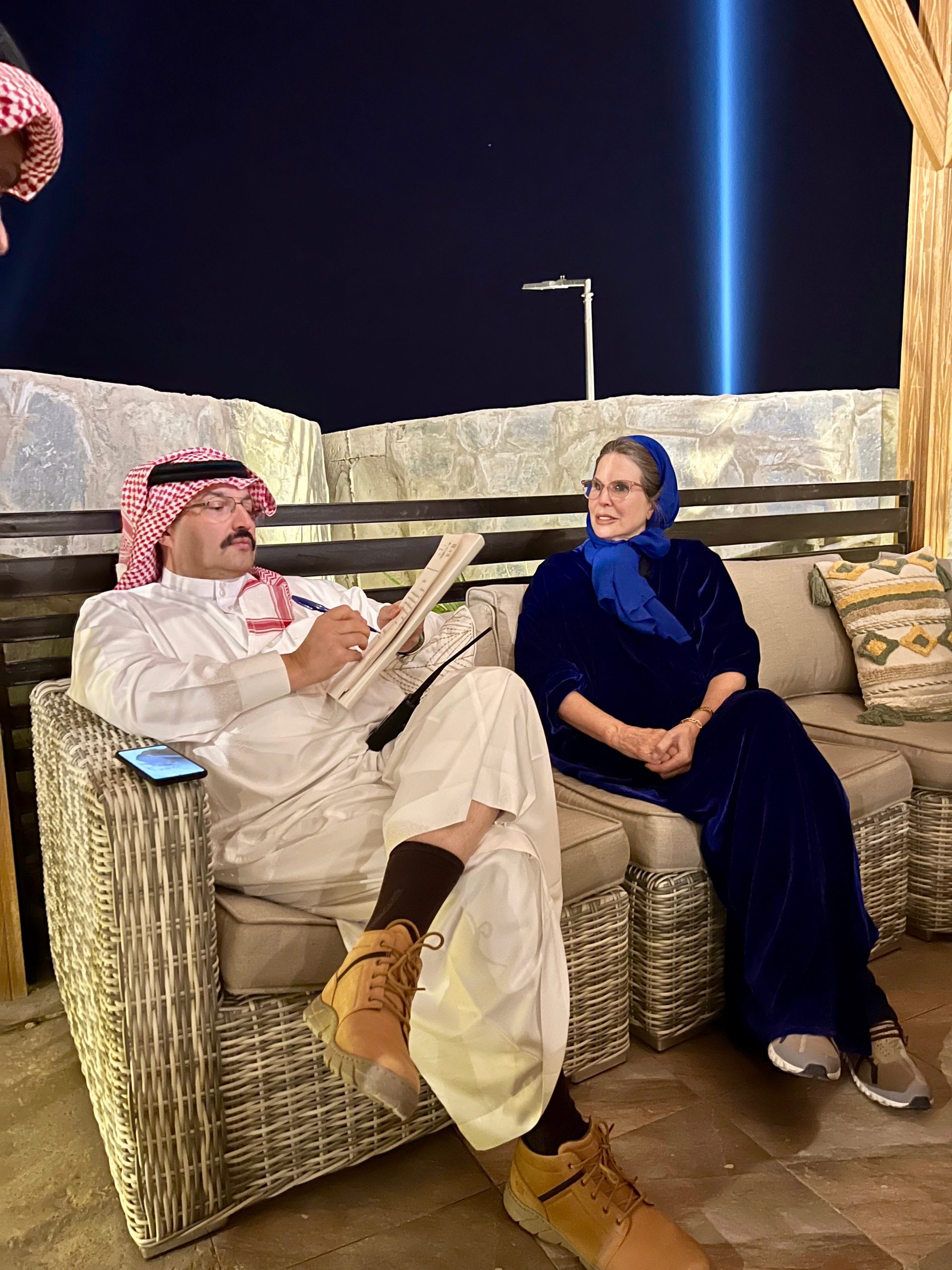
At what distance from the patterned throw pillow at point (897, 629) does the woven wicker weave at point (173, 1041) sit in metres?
1.72

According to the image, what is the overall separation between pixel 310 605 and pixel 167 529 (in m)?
0.31

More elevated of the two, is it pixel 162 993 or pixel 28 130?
pixel 28 130

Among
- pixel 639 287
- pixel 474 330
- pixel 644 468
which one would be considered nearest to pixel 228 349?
pixel 474 330

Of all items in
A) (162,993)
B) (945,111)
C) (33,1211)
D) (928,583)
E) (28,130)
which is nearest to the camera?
(28,130)

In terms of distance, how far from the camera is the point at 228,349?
7.86 m

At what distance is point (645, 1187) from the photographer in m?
1.42

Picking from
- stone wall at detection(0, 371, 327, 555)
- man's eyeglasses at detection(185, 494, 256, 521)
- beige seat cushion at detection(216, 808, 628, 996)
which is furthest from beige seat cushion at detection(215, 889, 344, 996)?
stone wall at detection(0, 371, 327, 555)

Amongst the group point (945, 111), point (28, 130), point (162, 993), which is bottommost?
point (162, 993)

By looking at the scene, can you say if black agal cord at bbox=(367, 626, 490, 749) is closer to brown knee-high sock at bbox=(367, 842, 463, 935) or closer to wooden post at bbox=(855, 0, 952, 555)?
brown knee-high sock at bbox=(367, 842, 463, 935)

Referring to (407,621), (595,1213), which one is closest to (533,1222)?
(595,1213)

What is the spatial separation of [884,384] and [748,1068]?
5.71 meters

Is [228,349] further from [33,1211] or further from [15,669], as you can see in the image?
[33,1211]

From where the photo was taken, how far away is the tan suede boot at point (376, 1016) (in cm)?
107

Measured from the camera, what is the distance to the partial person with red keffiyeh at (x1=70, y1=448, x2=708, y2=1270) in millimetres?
1244
